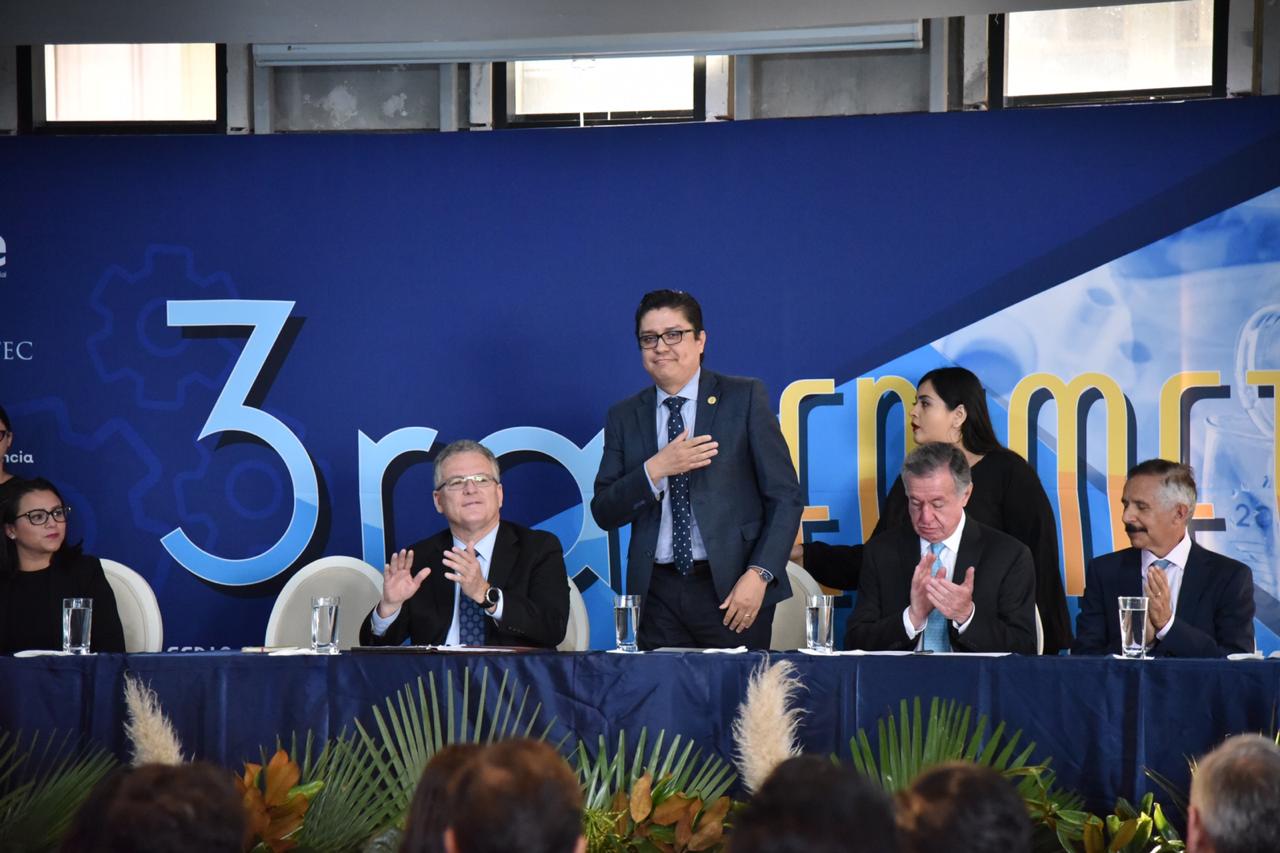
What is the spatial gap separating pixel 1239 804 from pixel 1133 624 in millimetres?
1694

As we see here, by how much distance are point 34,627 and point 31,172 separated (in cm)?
198

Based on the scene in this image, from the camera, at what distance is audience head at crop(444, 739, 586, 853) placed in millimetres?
1550

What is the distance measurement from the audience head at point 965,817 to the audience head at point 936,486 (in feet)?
7.93

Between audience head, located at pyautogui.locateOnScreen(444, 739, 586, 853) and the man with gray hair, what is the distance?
0.73 meters

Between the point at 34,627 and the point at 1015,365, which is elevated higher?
the point at 1015,365

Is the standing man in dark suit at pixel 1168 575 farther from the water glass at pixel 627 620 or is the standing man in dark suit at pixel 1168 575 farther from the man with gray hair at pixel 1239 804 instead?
the man with gray hair at pixel 1239 804

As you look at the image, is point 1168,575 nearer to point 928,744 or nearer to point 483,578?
point 928,744

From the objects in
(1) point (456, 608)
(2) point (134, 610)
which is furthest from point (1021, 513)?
(2) point (134, 610)

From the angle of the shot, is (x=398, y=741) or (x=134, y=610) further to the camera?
(x=134, y=610)

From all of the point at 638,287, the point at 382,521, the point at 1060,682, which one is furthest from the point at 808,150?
the point at 1060,682

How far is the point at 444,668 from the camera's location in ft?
11.0

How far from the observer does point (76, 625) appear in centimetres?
368

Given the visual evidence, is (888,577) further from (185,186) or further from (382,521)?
(185,186)

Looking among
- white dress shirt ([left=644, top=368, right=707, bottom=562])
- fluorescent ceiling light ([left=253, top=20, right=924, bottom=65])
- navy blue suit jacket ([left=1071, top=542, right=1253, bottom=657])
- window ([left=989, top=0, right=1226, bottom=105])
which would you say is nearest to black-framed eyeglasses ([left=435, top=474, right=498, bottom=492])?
white dress shirt ([left=644, top=368, right=707, bottom=562])
